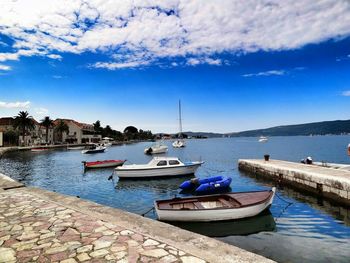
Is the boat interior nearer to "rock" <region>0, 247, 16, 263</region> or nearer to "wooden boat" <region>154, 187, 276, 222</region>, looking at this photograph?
"wooden boat" <region>154, 187, 276, 222</region>

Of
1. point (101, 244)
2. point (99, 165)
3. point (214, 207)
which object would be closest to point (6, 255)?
point (101, 244)

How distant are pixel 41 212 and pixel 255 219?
31.4 ft

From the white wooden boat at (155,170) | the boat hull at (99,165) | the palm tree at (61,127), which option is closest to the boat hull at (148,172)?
A: the white wooden boat at (155,170)

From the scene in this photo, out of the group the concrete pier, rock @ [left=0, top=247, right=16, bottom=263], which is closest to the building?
the concrete pier

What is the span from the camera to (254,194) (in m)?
14.6

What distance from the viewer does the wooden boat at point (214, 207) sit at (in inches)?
486

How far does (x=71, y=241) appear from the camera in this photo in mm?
6398

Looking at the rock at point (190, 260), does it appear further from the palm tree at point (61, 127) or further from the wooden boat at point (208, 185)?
the palm tree at point (61, 127)

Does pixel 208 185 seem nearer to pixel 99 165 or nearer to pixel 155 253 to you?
pixel 155 253

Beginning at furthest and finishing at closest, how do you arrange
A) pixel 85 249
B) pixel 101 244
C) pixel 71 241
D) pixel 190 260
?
pixel 71 241 → pixel 101 244 → pixel 85 249 → pixel 190 260

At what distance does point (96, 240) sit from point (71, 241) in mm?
584

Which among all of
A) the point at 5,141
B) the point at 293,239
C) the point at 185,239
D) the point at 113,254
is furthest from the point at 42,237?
the point at 5,141

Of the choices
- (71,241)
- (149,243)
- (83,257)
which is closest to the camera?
(83,257)

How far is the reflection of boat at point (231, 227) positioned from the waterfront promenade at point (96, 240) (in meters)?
4.36
